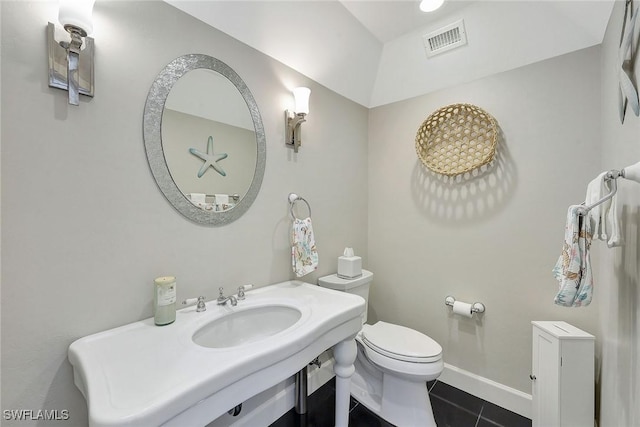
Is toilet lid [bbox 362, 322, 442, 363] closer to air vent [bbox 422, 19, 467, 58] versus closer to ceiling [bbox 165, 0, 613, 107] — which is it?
ceiling [bbox 165, 0, 613, 107]

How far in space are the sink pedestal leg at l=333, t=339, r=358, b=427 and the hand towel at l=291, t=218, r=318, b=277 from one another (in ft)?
1.49

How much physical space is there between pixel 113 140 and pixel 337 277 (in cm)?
143

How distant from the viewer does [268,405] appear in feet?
4.85

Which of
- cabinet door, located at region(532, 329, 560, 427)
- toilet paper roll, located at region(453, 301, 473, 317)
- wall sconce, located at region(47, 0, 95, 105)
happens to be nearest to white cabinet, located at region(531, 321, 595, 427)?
cabinet door, located at region(532, 329, 560, 427)

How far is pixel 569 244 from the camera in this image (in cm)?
95

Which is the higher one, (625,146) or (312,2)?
(312,2)

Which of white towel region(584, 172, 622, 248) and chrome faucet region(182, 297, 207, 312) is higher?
white towel region(584, 172, 622, 248)

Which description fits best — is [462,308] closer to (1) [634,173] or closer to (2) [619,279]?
(2) [619,279]

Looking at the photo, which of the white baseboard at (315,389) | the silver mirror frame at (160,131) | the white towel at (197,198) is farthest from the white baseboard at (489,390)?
the white towel at (197,198)

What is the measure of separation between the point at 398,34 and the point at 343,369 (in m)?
2.06

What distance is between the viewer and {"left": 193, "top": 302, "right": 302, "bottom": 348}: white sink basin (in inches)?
43.4

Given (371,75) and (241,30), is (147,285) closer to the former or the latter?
(241,30)

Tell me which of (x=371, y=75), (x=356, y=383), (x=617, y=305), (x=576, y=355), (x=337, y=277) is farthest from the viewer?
(x=371, y=75)

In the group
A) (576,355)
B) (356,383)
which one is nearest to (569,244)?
(576,355)
